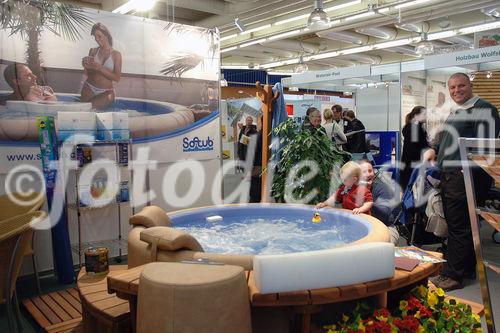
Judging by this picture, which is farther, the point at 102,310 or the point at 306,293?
the point at 102,310

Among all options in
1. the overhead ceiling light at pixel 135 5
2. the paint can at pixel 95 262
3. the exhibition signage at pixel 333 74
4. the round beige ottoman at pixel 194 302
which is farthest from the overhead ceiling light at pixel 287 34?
the round beige ottoman at pixel 194 302

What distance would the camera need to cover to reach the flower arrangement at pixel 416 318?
2.01 meters

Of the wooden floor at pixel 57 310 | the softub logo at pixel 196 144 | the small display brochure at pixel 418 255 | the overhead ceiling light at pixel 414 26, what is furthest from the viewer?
the overhead ceiling light at pixel 414 26

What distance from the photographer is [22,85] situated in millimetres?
4078

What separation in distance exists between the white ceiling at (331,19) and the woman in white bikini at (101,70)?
1803 millimetres

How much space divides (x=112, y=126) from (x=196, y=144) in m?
1.27

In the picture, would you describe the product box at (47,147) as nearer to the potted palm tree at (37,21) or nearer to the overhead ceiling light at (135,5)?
the potted palm tree at (37,21)

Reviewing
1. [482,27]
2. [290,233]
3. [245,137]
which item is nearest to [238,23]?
[245,137]

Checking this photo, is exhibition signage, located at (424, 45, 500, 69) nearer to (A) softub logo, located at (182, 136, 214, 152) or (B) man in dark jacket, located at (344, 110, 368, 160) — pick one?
(B) man in dark jacket, located at (344, 110, 368, 160)

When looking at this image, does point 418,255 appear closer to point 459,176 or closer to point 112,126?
point 459,176

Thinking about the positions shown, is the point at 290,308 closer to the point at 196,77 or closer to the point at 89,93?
the point at 89,93

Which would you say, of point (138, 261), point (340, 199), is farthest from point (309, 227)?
point (138, 261)

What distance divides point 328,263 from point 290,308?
0.33 m

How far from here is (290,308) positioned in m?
2.12
